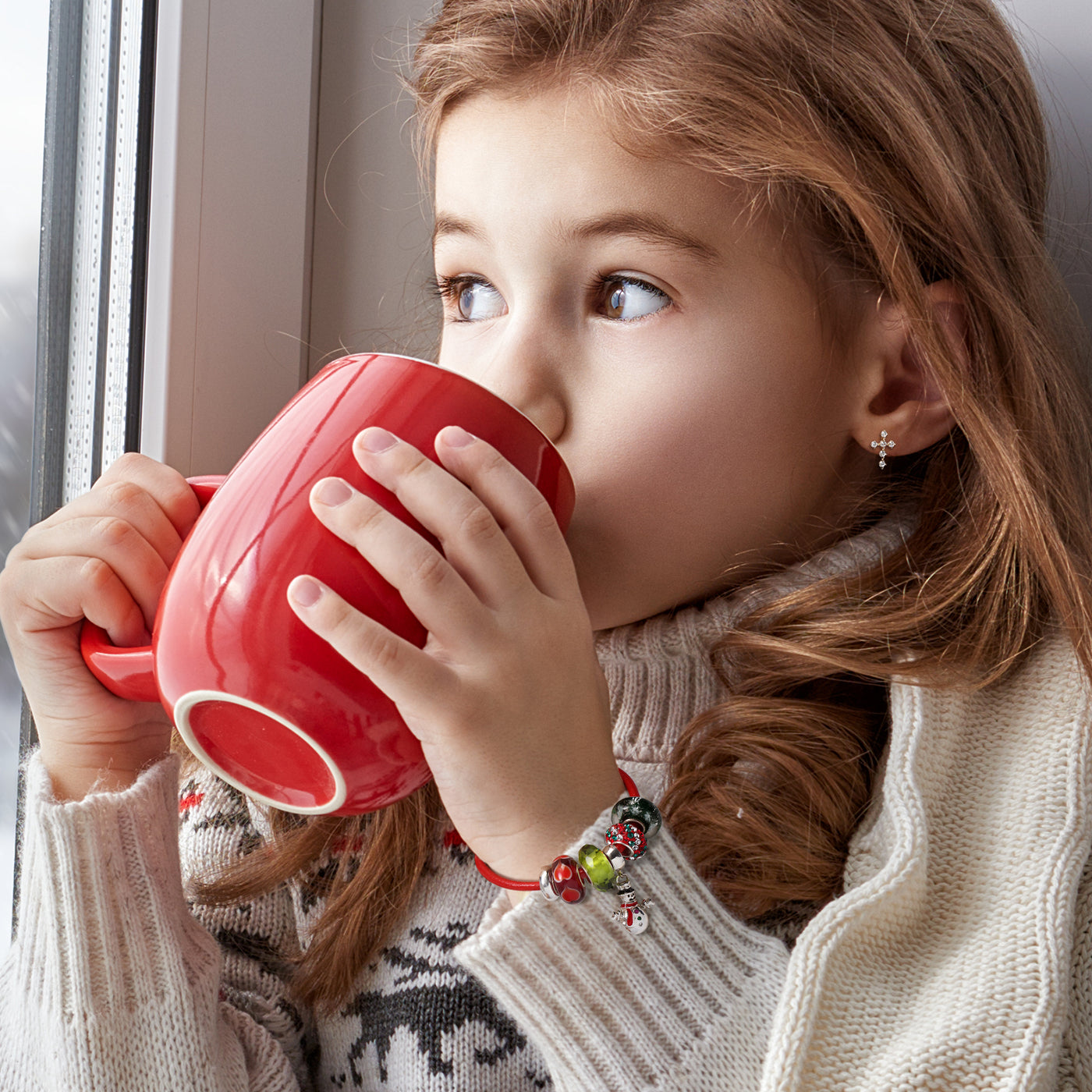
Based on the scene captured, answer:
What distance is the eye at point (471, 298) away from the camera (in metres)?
0.93

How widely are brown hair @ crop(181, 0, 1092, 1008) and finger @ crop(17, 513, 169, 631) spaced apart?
27 centimetres

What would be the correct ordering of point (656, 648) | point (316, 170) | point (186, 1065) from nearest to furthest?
point (186, 1065), point (656, 648), point (316, 170)

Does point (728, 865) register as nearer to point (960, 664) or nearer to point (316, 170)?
point (960, 664)

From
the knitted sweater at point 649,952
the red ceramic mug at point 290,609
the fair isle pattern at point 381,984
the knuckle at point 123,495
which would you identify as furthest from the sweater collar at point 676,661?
the knuckle at point 123,495

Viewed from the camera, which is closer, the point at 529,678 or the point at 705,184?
the point at 529,678

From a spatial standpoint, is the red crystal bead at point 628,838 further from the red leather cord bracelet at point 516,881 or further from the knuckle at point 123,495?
the knuckle at point 123,495

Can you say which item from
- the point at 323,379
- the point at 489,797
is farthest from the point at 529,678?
the point at 323,379

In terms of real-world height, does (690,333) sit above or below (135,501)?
above

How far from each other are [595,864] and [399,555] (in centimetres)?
22

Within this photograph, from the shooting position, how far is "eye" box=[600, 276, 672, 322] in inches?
31.9

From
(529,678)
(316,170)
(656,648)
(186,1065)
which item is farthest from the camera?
(316,170)

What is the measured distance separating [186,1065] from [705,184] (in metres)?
0.70

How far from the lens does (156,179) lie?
94 centimetres

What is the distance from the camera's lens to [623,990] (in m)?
0.68
